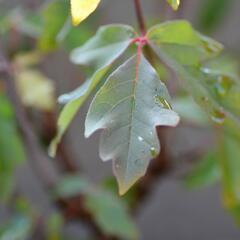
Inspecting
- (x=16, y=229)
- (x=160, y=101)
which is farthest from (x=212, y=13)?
(x=160, y=101)

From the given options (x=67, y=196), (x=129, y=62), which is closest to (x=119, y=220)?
(x=67, y=196)

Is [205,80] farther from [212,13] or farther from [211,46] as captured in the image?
[212,13]

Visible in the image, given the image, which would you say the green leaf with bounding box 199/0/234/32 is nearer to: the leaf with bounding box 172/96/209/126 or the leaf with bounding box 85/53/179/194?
the leaf with bounding box 172/96/209/126

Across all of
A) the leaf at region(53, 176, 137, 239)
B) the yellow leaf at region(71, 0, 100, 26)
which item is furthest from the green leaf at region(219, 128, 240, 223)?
the yellow leaf at region(71, 0, 100, 26)

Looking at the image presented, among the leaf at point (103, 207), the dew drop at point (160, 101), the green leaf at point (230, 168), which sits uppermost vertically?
the dew drop at point (160, 101)

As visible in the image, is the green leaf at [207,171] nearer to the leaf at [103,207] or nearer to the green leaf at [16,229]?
the leaf at [103,207]

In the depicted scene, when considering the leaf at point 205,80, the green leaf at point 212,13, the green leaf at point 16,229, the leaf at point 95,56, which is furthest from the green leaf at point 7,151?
the green leaf at point 212,13
